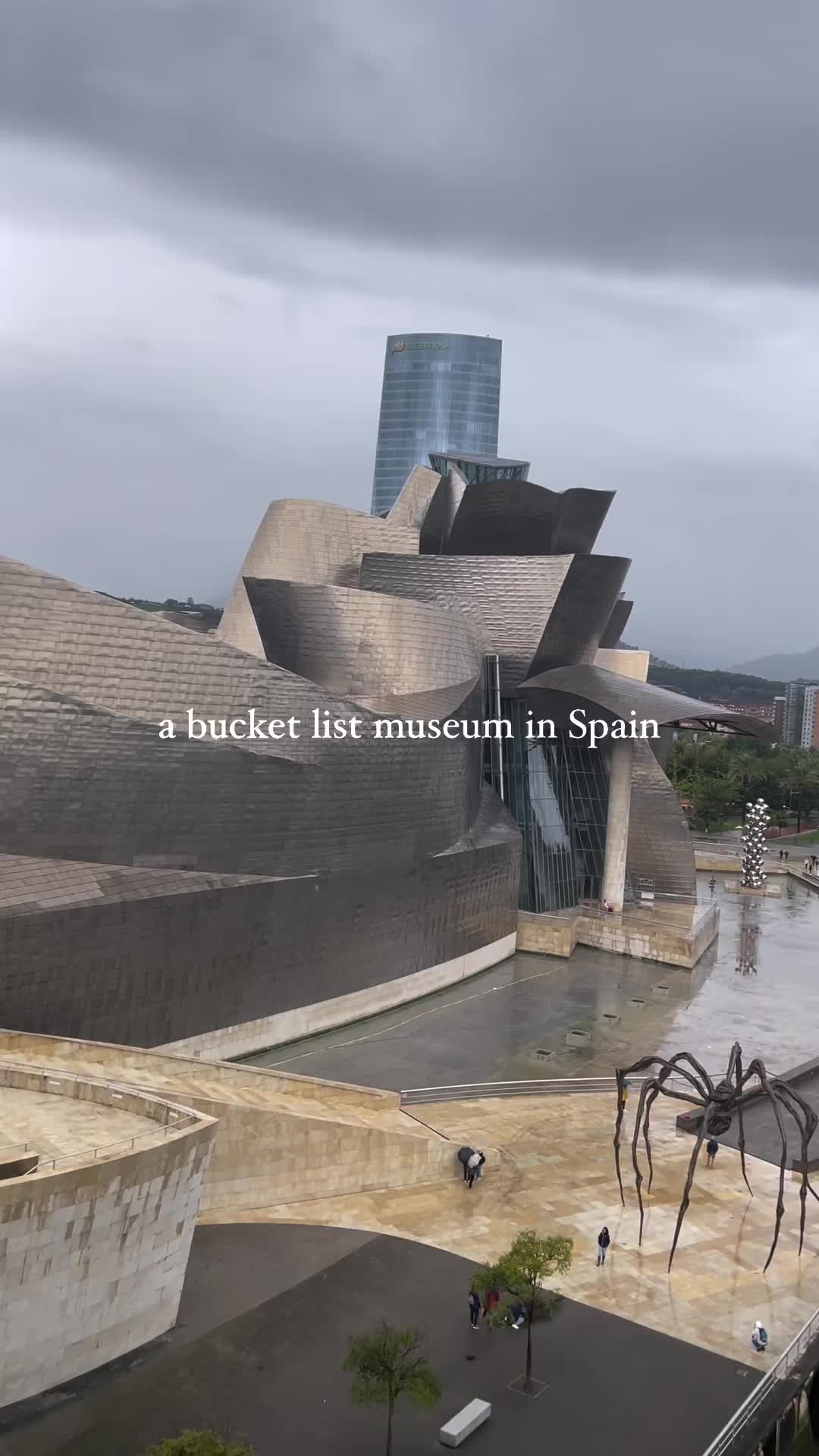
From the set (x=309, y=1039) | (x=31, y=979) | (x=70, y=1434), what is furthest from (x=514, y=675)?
(x=70, y=1434)

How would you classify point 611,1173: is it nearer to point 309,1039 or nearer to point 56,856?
point 309,1039

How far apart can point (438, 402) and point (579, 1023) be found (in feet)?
500

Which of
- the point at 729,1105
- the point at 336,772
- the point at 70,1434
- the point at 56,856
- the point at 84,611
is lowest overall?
the point at 70,1434

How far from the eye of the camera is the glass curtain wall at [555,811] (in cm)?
3791

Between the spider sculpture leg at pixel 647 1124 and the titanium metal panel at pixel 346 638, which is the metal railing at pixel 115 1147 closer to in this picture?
the spider sculpture leg at pixel 647 1124

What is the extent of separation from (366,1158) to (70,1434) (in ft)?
22.0

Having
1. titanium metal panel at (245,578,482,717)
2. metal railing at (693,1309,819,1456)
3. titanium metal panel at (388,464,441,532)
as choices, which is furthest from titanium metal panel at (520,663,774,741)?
metal railing at (693,1309,819,1456)

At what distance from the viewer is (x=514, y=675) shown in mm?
37906

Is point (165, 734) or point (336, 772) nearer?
point (165, 734)

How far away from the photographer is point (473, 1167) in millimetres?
17938

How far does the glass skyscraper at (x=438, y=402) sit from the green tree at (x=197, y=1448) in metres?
161

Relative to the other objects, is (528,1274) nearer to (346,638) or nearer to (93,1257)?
(93,1257)

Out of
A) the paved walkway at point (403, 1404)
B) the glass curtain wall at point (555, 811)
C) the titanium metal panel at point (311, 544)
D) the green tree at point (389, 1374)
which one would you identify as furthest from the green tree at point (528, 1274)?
the titanium metal panel at point (311, 544)

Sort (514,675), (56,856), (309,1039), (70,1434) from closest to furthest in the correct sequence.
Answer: (70,1434) → (56,856) → (309,1039) → (514,675)
